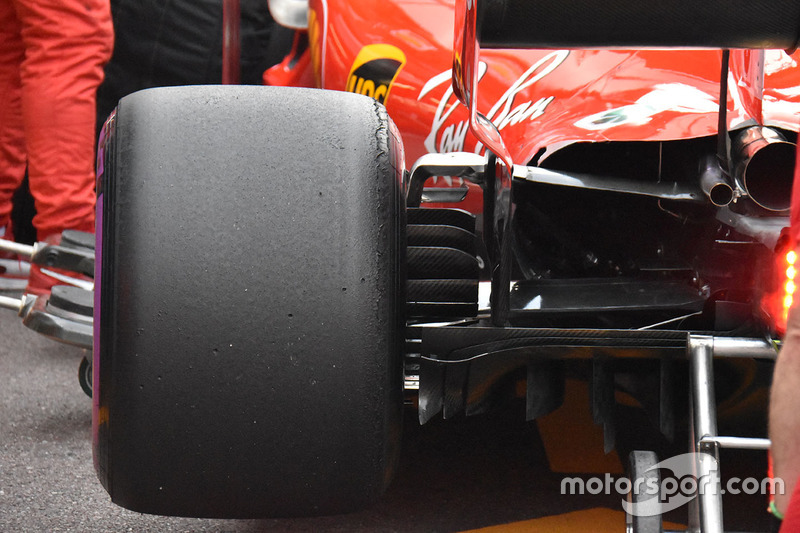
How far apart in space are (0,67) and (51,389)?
120cm

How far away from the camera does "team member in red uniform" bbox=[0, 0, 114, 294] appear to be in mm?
2756

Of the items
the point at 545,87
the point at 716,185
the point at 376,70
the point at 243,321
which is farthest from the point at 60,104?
the point at 716,185

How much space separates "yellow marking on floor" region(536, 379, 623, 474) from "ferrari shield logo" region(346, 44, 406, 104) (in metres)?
0.78

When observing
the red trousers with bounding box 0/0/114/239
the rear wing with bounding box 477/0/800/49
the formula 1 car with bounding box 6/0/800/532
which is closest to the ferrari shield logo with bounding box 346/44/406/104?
the formula 1 car with bounding box 6/0/800/532

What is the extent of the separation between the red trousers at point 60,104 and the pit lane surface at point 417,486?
2.02 feet

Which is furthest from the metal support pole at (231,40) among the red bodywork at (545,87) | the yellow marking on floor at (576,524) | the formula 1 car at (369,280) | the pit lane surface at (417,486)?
the yellow marking on floor at (576,524)

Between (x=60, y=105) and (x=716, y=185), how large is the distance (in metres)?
2.08

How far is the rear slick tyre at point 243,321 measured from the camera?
1.09 meters

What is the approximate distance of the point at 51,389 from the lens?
249cm

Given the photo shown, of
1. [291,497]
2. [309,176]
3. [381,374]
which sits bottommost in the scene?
[291,497]

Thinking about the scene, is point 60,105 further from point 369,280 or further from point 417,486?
point 369,280

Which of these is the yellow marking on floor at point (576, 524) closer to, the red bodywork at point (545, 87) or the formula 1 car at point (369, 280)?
the formula 1 car at point (369, 280)

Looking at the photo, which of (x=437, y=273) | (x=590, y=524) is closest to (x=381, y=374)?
(x=437, y=273)

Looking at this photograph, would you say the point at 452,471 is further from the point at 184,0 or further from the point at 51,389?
the point at 184,0
